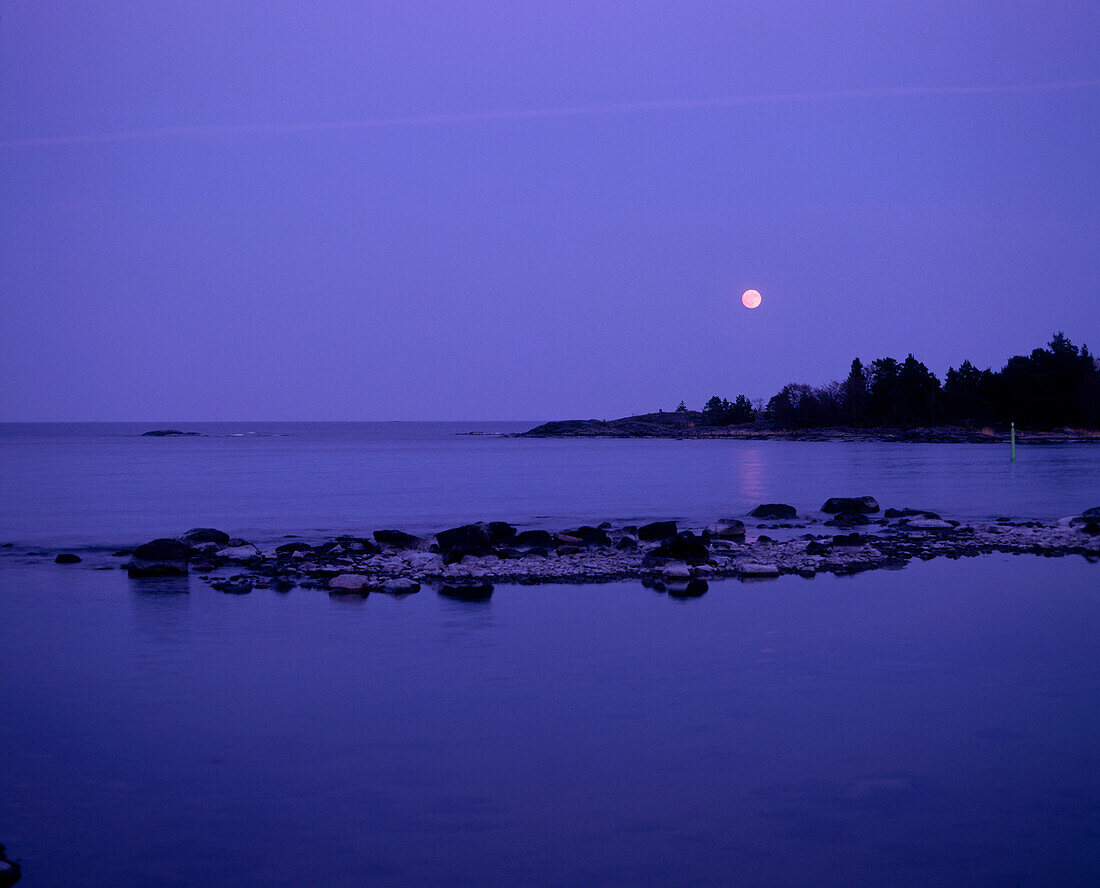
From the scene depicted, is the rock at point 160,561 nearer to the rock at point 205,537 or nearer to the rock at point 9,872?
the rock at point 205,537

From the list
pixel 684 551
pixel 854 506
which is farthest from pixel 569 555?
pixel 854 506

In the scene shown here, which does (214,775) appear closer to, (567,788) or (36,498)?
(567,788)

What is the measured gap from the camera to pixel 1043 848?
23.5ft

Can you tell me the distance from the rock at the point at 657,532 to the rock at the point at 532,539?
2482mm

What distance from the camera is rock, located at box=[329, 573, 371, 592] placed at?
57.8ft

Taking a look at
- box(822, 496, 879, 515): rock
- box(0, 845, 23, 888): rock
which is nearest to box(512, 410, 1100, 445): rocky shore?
box(822, 496, 879, 515): rock

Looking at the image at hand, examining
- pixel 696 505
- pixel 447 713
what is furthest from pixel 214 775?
pixel 696 505

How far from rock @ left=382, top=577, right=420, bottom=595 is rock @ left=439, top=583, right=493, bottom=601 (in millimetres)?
505

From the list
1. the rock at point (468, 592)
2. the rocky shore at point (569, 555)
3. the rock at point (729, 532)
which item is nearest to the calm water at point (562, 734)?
the rock at point (468, 592)

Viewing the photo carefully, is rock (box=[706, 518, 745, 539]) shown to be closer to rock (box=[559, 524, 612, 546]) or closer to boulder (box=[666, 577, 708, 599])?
rock (box=[559, 524, 612, 546])

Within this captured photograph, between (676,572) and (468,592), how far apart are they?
14.2ft

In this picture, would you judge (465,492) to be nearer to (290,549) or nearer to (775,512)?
(775,512)

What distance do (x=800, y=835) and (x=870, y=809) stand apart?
2.62 feet

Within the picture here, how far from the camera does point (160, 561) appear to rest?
20.1 m
